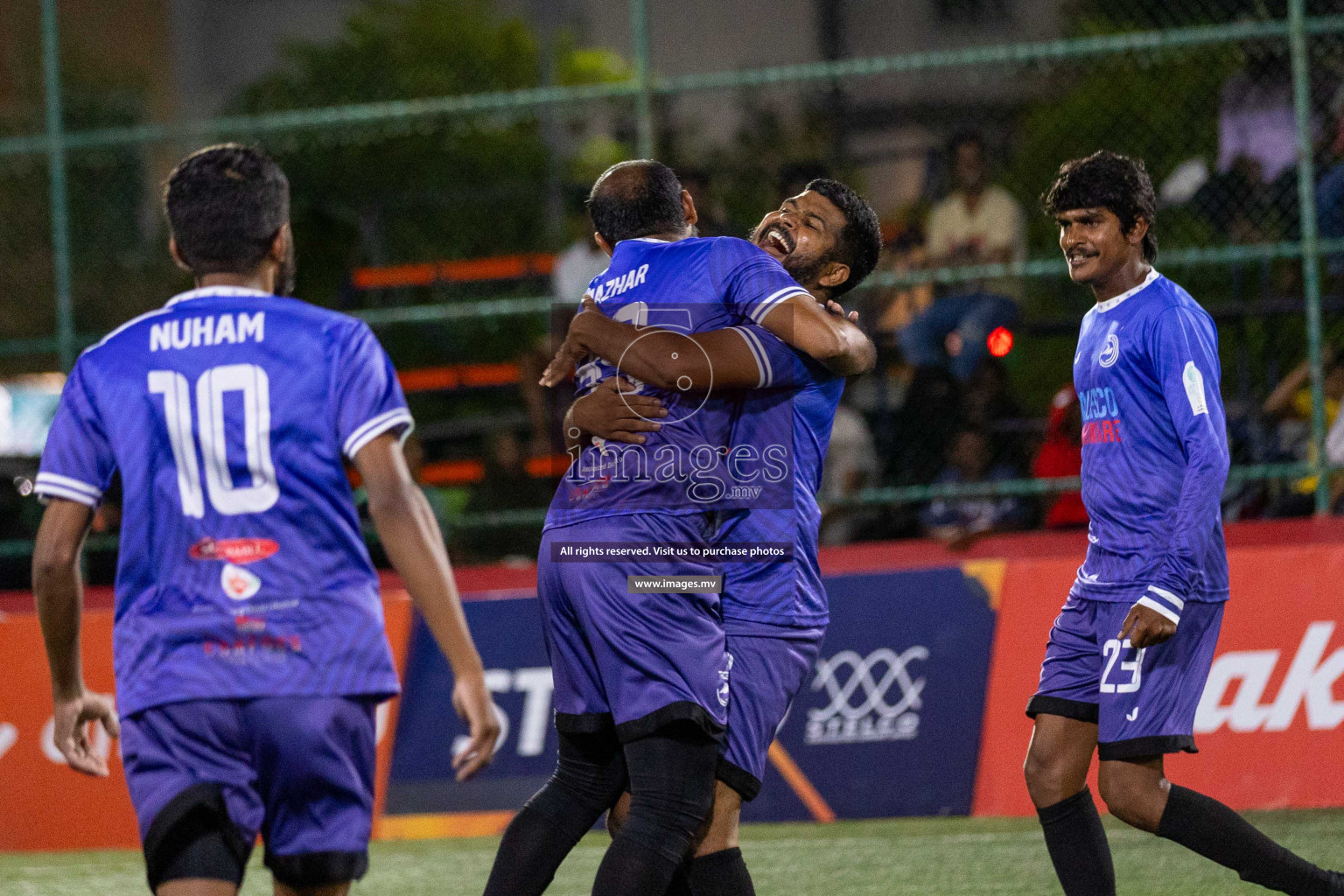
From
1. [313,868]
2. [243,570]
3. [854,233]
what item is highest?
[854,233]

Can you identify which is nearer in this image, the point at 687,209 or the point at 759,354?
the point at 759,354

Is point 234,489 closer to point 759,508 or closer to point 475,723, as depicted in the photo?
point 475,723

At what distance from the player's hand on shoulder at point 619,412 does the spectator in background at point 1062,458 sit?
515 cm

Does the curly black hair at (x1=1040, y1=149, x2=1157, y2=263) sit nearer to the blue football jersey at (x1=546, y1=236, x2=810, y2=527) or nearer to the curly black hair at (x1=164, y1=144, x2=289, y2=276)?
the blue football jersey at (x1=546, y1=236, x2=810, y2=527)

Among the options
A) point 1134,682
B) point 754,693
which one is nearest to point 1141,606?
point 1134,682

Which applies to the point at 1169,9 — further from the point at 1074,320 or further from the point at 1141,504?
the point at 1141,504

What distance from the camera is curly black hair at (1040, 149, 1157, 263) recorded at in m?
4.62

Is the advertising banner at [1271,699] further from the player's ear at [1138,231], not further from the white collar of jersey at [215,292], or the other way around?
the white collar of jersey at [215,292]

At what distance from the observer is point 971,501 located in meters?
9.28

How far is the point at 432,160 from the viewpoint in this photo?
98.4 feet

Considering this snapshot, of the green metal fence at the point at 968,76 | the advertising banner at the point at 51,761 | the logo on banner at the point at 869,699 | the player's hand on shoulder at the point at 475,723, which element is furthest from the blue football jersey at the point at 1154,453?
the advertising banner at the point at 51,761

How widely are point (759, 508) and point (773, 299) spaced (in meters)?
0.57

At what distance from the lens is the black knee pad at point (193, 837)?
3.08m

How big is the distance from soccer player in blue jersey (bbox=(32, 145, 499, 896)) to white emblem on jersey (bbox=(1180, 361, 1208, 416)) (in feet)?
7.04
